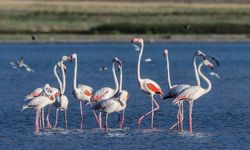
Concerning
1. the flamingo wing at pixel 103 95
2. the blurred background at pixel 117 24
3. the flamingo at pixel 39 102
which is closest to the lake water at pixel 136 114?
the flamingo at pixel 39 102

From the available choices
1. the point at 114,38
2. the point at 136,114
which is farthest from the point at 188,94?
the point at 114,38

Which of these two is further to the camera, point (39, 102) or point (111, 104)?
point (39, 102)

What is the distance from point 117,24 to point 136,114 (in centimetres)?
3135

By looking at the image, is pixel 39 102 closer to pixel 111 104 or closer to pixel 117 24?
pixel 111 104

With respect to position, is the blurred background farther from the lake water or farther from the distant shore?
the lake water

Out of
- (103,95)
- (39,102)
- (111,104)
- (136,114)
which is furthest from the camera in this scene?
(136,114)

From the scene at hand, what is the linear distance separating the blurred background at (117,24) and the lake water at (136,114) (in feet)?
33.1

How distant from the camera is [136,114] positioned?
21.0 m

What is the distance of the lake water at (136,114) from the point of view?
56.9 ft

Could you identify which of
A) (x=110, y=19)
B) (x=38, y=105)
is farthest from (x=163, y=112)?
(x=110, y=19)

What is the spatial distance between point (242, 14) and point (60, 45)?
16940 mm

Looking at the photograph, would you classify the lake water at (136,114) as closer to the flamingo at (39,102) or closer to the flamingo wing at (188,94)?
the flamingo at (39,102)

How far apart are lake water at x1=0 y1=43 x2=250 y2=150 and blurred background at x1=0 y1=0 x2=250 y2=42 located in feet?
33.1

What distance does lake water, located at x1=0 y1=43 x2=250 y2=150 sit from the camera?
56.9 ft
